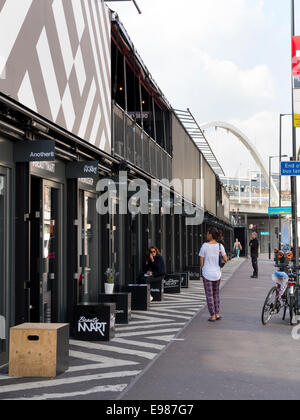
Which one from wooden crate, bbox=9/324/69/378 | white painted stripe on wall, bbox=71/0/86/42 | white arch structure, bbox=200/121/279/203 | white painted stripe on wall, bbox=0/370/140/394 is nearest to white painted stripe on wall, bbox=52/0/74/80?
white painted stripe on wall, bbox=71/0/86/42

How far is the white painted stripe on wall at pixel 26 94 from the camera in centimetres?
779

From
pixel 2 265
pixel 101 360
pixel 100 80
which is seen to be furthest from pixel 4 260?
pixel 100 80

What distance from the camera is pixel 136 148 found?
1567 centimetres

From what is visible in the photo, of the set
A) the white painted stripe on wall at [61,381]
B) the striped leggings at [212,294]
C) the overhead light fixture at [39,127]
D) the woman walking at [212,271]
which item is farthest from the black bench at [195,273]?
the white painted stripe on wall at [61,381]

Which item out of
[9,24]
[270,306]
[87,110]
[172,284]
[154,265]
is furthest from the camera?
[172,284]

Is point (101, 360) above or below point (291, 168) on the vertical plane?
below

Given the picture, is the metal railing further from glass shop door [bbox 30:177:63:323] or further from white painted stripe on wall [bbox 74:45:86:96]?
glass shop door [bbox 30:177:63:323]

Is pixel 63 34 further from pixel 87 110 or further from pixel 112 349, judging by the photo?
pixel 112 349

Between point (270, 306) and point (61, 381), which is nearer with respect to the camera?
point (61, 381)

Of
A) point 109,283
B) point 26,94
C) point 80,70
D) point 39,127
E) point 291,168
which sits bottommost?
point 109,283

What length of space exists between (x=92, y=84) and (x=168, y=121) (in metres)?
9.51

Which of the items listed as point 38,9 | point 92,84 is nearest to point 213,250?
point 92,84

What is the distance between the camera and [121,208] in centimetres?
1526

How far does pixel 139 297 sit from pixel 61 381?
712 cm
